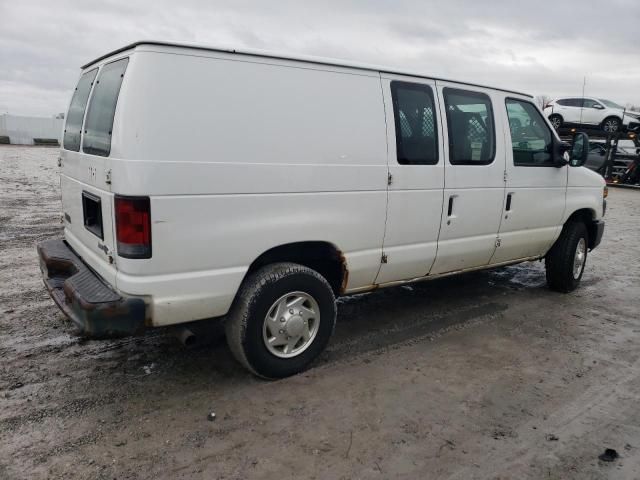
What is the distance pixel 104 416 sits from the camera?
316 cm

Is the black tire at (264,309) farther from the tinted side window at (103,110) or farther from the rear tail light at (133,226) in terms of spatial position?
the tinted side window at (103,110)

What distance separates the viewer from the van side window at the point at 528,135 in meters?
5.05

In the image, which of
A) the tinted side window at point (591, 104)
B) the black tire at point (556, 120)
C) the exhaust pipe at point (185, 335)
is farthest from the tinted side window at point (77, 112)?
the tinted side window at point (591, 104)

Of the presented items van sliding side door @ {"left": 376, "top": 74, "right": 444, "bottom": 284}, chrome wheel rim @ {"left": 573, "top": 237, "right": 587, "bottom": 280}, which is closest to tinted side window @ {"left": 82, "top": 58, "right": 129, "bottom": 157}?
van sliding side door @ {"left": 376, "top": 74, "right": 444, "bottom": 284}

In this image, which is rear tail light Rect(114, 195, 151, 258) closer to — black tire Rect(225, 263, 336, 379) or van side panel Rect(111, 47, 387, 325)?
van side panel Rect(111, 47, 387, 325)

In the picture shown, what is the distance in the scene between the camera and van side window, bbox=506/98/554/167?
5.05m

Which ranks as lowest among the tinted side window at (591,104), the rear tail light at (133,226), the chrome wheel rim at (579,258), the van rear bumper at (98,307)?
the chrome wheel rim at (579,258)

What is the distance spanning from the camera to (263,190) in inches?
131

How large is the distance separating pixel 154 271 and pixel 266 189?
0.86 m

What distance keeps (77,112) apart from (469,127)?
325 cm

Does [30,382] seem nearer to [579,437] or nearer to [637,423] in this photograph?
[579,437]

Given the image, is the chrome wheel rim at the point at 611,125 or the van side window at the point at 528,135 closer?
the van side window at the point at 528,135

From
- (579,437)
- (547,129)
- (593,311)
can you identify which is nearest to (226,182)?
(579,437)

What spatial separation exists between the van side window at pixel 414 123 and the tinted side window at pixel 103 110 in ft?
6.56
